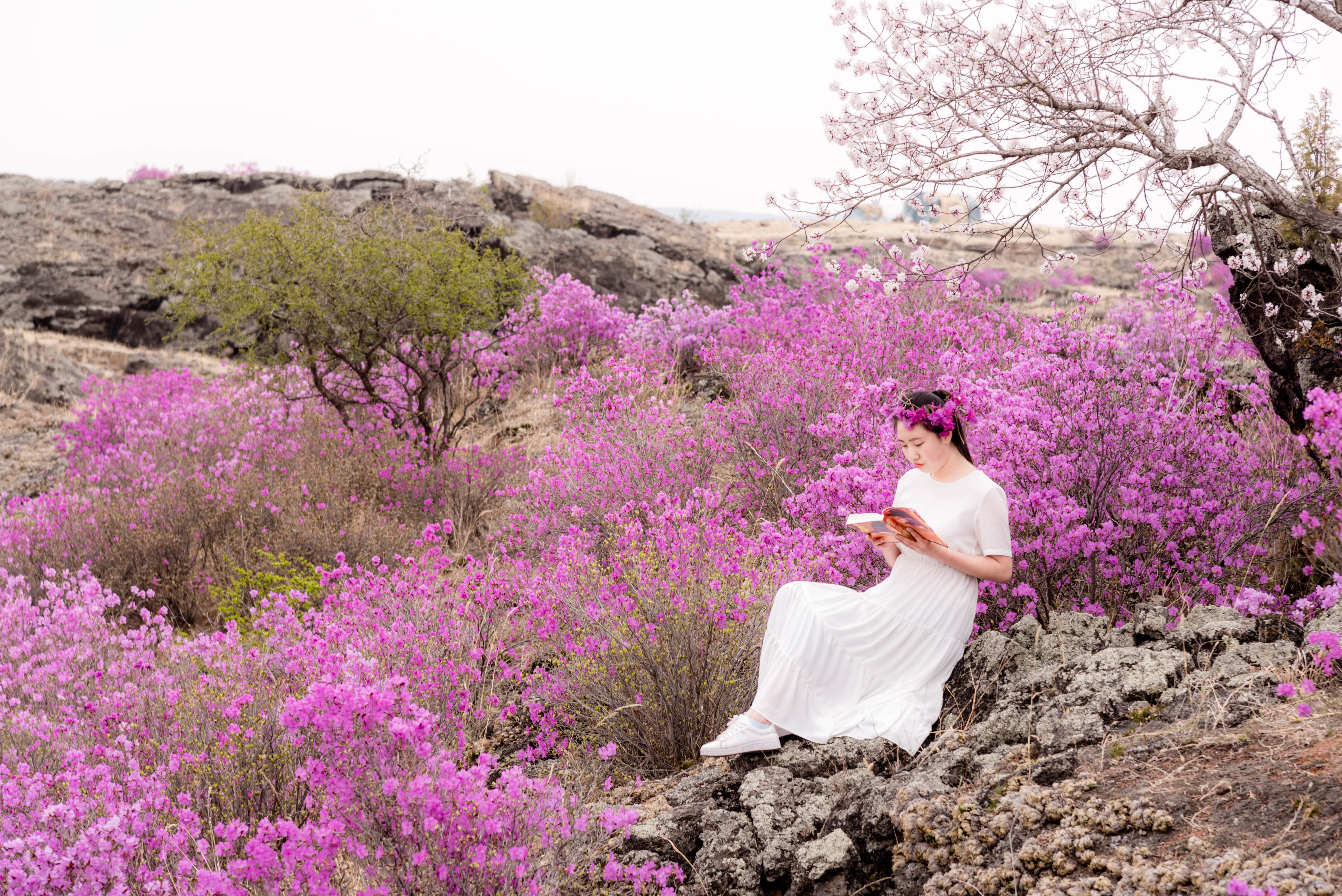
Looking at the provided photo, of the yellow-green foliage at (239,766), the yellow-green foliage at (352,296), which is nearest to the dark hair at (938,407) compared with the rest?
the yellow-green foliage at (239,766)

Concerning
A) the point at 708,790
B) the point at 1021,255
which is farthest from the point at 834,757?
the point at 1021,255

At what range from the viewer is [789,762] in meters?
3.46

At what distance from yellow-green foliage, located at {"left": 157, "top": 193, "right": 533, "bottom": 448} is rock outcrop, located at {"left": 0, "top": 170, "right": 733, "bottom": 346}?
3091 mm

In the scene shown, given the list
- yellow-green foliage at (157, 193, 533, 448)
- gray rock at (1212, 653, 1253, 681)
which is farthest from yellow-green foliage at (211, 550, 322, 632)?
gray rock at (1212, 653, 1253, 681)

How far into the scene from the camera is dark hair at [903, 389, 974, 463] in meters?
3.66

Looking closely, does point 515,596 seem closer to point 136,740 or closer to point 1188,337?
point 136,740

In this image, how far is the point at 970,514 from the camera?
3.60 m

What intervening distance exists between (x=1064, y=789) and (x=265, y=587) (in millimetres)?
5096

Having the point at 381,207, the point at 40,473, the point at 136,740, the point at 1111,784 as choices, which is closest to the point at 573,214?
the point at 381,207

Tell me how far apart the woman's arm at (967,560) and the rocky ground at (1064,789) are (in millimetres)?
403

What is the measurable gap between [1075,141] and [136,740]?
4993 mm

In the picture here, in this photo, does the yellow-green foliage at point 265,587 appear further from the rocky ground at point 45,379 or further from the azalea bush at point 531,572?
the rocky ground at point 45,379

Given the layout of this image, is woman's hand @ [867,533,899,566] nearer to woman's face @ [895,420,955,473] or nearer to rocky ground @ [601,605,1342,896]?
woman's face @ [895,420,955,473]

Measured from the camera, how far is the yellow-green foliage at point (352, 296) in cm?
830
